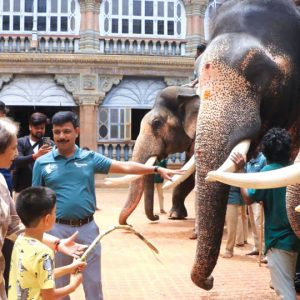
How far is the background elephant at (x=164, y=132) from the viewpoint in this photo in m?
7.55

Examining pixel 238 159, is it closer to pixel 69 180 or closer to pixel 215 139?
pixel 215 139

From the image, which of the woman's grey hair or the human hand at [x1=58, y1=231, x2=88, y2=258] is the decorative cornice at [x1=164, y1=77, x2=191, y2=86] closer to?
the woman's grey hair

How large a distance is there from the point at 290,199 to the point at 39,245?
143cm

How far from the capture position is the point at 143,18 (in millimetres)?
18234

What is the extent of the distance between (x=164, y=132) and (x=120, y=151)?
1023 cm

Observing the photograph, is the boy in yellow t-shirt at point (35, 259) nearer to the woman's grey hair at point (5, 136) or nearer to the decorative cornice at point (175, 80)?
the woman's grey hair at point (5, 136)

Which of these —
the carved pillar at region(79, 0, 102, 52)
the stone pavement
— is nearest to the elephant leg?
the stone pavement

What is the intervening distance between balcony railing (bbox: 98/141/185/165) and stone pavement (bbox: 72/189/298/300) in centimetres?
935

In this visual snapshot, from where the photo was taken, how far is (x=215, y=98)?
12.5 feet

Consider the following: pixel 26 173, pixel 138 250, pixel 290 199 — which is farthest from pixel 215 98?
pixel 138 250

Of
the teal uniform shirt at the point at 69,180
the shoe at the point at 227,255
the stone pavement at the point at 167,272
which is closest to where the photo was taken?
the teal uniform shirt at the point at 69,180

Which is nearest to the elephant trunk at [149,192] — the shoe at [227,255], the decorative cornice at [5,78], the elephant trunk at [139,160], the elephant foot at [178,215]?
the elephant trunk at [139,160]

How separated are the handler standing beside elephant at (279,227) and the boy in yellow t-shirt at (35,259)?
158 cm

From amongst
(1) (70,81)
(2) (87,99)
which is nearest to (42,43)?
(1) (70,81)
